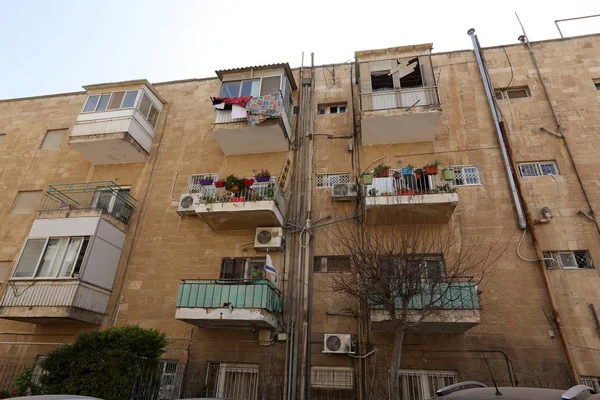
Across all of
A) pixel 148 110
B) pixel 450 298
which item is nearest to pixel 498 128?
pixel 450 298

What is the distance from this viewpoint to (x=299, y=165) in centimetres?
1362

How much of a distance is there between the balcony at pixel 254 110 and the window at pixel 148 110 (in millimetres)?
3491

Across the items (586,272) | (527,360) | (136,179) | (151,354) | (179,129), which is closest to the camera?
(151,354)

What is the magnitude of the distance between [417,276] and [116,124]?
41.9 ft

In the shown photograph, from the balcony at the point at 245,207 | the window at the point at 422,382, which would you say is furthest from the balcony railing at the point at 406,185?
the window at the point at 422,382

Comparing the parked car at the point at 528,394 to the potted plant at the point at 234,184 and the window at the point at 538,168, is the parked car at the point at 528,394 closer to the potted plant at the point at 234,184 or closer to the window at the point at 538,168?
the potted plant at the point at 234,184

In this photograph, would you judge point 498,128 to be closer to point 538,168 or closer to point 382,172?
point 538,168

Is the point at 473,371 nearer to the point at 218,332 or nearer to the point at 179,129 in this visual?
the point at 218,332

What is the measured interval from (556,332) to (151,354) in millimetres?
10360

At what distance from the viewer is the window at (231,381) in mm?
10398

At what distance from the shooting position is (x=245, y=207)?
37.8ft

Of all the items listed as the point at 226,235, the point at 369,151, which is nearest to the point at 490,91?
the point at 369,151

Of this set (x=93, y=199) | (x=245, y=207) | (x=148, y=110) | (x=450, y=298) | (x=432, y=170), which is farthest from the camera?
(x=148, y=110)

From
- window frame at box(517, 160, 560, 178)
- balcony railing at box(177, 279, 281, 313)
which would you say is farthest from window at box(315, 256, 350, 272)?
window frame at box(517, 160, 560, 178)
